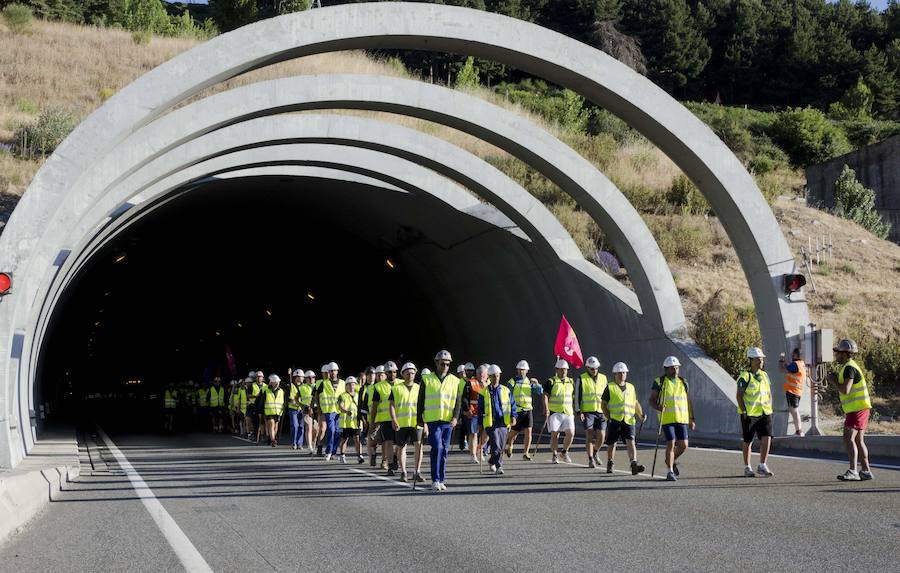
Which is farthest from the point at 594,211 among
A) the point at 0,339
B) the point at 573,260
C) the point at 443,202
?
the point at 0,339

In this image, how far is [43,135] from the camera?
3725cm

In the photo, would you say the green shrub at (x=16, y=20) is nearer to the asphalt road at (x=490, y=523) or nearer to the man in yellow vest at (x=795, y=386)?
the asphalt road at (x=490, y=523)

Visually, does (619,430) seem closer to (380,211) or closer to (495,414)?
(495,414)

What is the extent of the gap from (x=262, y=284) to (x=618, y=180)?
53.8ft

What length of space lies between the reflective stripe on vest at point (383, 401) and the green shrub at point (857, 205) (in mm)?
31512

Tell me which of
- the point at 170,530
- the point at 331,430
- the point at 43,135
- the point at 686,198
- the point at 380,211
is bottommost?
the point at 170,530

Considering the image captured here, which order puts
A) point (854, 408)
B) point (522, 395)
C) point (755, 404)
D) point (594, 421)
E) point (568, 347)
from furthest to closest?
point (568, 347) < point (522, 395) < point (594, 421) < point (755, 404) < point (854, 408)

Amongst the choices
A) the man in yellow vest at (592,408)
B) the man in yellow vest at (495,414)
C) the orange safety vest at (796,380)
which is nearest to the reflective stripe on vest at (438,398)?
the man in yellow vest at (495,414)

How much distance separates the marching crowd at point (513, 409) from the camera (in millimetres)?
13703

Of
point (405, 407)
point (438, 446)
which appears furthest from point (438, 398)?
point (405, 407)

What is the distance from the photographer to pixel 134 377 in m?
97.8

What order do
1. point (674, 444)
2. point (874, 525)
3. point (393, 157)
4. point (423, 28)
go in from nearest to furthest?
point (874, 525) < point (674, 444) < point (423, 28) < point (393, 157)

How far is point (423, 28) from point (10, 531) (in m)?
11.1

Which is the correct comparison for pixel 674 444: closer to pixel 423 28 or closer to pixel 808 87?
pixel 423 28
